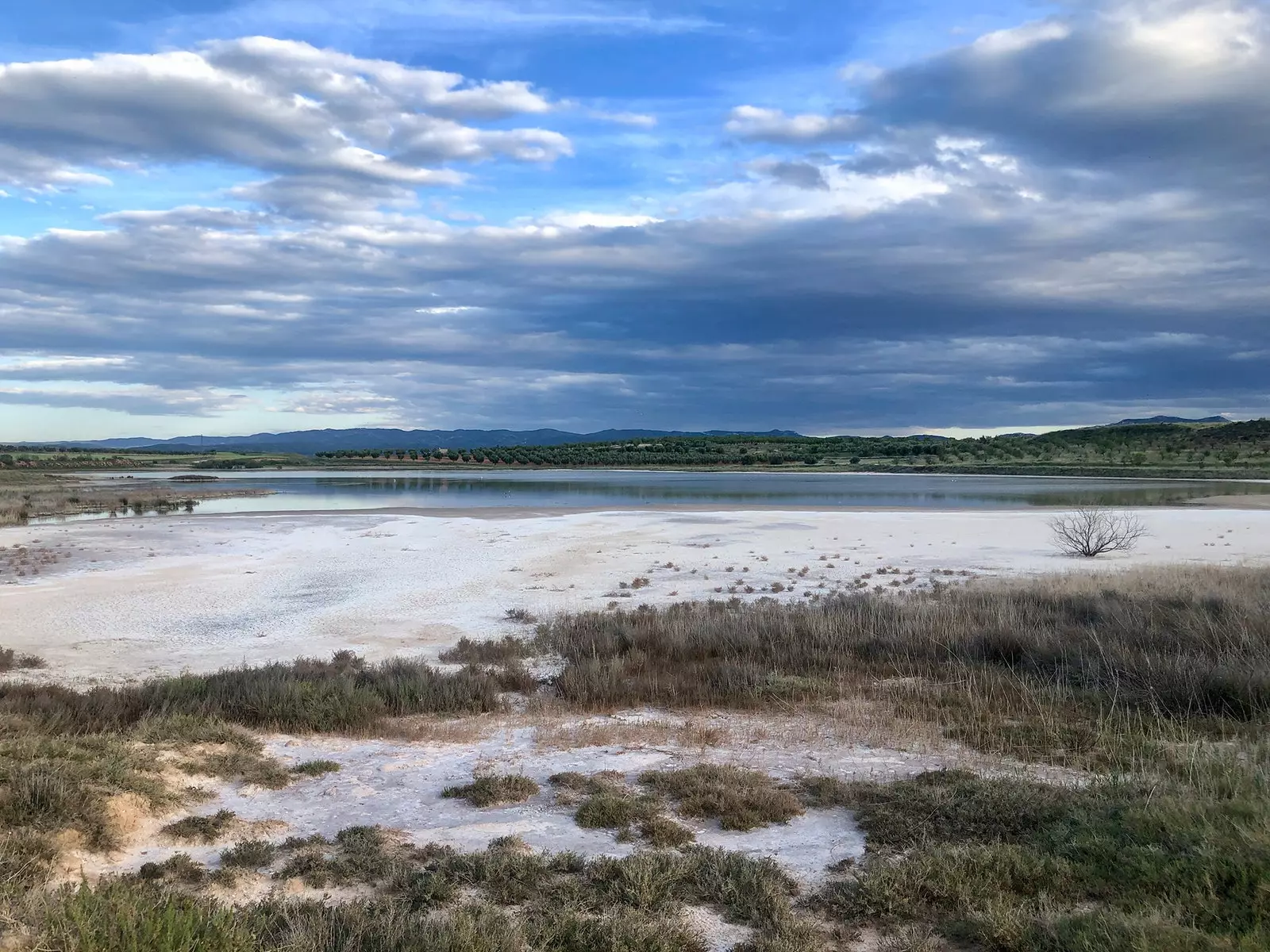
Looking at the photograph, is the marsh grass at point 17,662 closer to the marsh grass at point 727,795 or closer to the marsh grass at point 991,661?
the marsh grass at point 991,661

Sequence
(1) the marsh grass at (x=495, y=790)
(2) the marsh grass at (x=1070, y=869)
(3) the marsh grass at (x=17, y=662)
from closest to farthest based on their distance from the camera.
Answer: (2) the marsh grass at (x=1070, y=869) < (1) the marsh grass at (x=495, y=790) < (3) the marsh grass at (x=17, y=662)

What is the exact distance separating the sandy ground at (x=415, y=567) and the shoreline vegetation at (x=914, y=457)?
5532 centimetres

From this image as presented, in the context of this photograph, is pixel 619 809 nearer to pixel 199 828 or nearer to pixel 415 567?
pixel 199 828

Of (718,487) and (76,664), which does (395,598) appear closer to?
(76,664)

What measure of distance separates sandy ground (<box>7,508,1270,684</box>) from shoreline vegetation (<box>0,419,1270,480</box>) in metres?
55.3

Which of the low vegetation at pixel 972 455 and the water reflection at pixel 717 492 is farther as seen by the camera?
the low vegetation at pixel 972 455

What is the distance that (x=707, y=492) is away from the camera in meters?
62.9

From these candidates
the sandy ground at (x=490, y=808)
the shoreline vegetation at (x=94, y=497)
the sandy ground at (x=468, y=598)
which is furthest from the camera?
the shoreline vegetation at (x=94, y=497)

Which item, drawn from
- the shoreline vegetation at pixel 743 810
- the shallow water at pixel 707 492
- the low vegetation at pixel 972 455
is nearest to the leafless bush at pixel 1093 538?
the shoreline vegetation at pixel 743 810

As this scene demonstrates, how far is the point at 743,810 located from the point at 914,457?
123 m

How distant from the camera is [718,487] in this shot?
68812mm

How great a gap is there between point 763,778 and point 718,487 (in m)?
61.7

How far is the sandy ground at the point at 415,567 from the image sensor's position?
50.1ft

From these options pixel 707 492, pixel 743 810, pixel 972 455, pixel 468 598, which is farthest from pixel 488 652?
pixel 972 455
